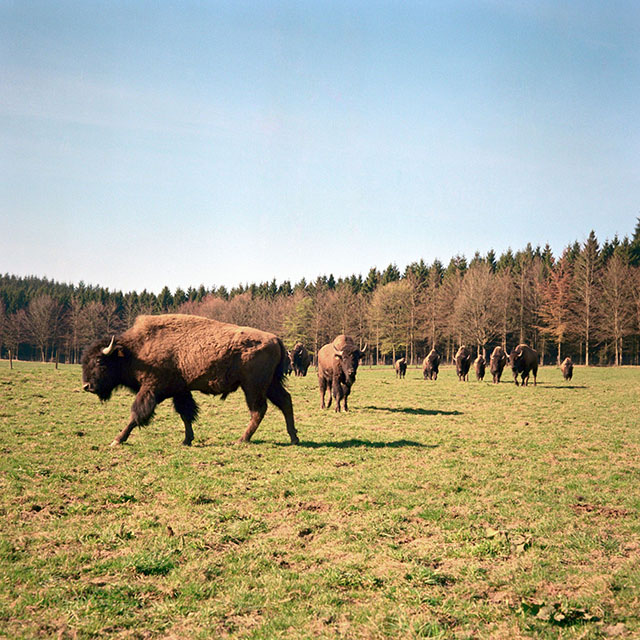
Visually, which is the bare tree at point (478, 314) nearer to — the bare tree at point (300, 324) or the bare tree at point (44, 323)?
the bare tree at point (300, 324)

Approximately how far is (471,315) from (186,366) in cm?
5906

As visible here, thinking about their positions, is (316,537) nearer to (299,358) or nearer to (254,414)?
(254,414)

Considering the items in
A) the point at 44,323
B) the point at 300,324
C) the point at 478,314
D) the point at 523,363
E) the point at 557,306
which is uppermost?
the point at 557,306

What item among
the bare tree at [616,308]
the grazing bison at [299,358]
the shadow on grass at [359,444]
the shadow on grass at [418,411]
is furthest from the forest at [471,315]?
the shadow on grass at [359,444]

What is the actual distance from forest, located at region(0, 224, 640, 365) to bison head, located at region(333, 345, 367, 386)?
4625 centimetres

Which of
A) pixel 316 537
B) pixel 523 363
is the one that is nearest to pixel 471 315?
pixel 523 363

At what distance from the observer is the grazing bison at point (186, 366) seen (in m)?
11.3

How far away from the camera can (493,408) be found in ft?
64.0

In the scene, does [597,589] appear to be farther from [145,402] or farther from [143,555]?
[145,402]

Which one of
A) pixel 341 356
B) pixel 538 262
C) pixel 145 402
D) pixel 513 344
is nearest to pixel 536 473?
pixel 145 402

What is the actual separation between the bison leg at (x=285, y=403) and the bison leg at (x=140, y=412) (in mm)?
2540

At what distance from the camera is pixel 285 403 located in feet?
38.2

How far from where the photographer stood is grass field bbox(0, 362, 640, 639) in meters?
4.04

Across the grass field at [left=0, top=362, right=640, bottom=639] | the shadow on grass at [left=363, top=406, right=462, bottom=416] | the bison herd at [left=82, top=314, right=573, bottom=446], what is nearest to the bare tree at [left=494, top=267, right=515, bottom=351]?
the shadow on grass at [left=363, top=406, right=462, bottom=416]
